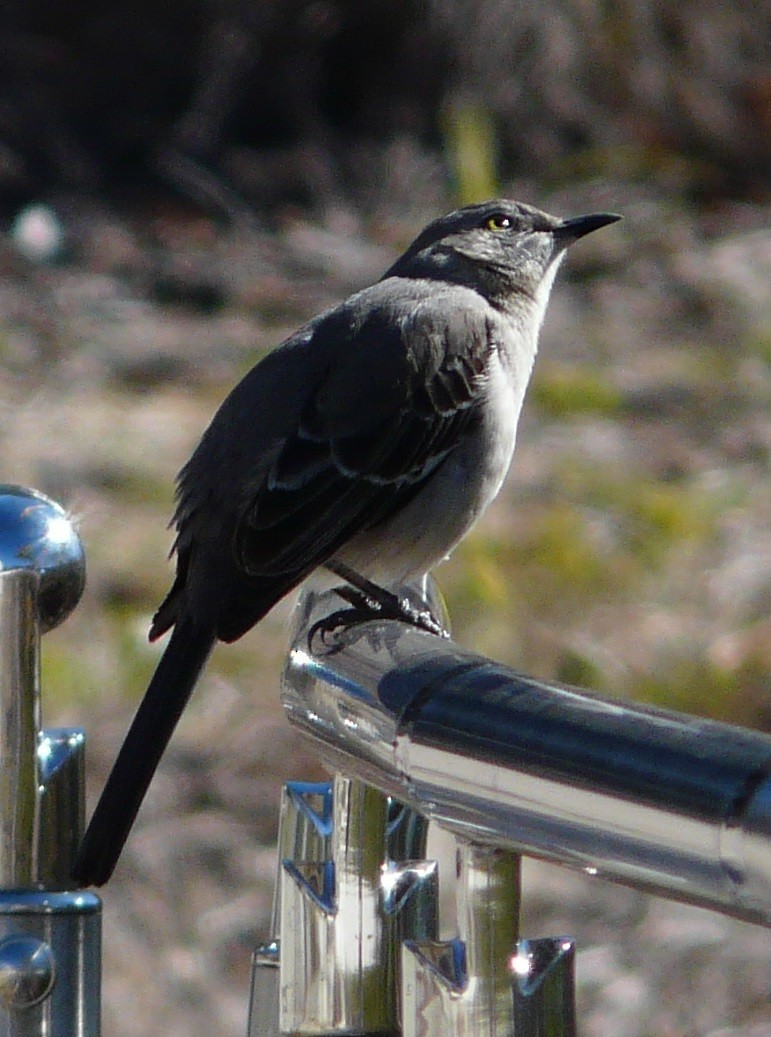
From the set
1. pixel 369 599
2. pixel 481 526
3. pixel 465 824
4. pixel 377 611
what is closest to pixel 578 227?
pixel 369 599

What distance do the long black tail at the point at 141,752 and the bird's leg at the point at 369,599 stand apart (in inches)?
11.6

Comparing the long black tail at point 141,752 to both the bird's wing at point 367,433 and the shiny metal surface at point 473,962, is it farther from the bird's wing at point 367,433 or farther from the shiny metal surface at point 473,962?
the shiny metal surface at point 473,962

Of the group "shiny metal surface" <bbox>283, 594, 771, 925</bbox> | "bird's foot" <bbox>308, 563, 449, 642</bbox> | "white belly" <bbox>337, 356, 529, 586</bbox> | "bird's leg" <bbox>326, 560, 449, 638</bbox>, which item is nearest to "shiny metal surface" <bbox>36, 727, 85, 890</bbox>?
"shiny metal surface" <bbox>283, 594, 771, 925</bbox>

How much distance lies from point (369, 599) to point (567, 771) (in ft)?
8.79

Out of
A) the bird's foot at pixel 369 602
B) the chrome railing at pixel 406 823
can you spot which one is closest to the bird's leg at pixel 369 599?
the bird's foot at pixel 369 602

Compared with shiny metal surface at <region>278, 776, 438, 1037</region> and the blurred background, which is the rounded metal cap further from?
the blurred background

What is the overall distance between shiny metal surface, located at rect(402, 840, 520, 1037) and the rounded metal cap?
627 millimetres

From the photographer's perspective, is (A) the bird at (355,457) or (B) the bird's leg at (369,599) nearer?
(B) the bird's leg at (369,599)

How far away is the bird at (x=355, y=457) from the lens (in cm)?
383

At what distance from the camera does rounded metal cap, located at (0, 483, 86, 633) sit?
78.3 inches

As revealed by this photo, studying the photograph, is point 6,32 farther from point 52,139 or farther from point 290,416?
point 290,416

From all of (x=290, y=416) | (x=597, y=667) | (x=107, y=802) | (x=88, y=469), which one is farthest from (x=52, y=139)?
(x=107, y=802)

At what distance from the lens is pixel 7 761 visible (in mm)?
1972

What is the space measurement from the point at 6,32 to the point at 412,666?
32.3ft
